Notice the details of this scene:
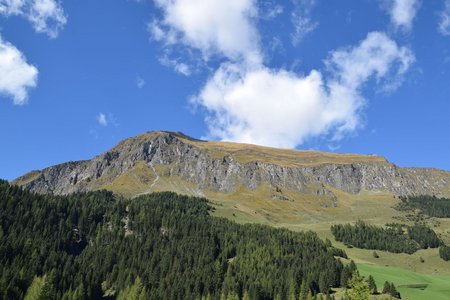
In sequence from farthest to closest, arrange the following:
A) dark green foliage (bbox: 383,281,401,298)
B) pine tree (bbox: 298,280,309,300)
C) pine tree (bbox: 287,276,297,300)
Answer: pine tree (bbox: 298,280,309,300), pine tree (bbox: 287,276,297,300), dark green foliage (bbox: 383,281,401,298)

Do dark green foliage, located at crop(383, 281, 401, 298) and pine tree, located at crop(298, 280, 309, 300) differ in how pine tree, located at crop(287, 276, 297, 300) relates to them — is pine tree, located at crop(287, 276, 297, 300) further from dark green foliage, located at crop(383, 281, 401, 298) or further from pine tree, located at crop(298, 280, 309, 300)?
dark green foliage, located at crop(383, 281, 401, 298)

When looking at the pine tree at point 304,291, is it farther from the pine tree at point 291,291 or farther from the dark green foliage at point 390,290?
the dark green foliage at point 390,290

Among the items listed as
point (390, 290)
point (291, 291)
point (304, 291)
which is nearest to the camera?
point (390, 290)

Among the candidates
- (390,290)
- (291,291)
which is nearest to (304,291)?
(291,291)

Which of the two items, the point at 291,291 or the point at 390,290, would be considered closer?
the point at 390,290

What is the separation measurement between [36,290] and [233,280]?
87.9 metres

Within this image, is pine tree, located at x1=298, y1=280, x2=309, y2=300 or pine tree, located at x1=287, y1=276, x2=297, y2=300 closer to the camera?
pine tree, located at x1=287, y1=276, x2=297, y2=300

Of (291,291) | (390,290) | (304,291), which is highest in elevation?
(390,290)

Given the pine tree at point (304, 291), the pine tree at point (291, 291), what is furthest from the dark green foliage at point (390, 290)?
the pine tree at point (291, 291)

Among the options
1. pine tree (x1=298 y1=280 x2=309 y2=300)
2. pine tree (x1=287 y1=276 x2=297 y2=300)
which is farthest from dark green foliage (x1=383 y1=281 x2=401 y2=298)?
pine tree (x1=287 y1=276 x2=297 y2=300)

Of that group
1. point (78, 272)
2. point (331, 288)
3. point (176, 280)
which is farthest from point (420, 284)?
point (78, 272)

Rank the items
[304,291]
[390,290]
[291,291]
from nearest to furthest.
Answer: [390,290]
[304,291]
[291,291]

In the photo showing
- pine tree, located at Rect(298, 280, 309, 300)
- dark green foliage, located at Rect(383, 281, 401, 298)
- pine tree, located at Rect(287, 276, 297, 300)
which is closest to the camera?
dark green foliage, located at Rect(383, 281, 401, 298)

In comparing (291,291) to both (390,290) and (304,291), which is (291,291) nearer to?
(304,291)
